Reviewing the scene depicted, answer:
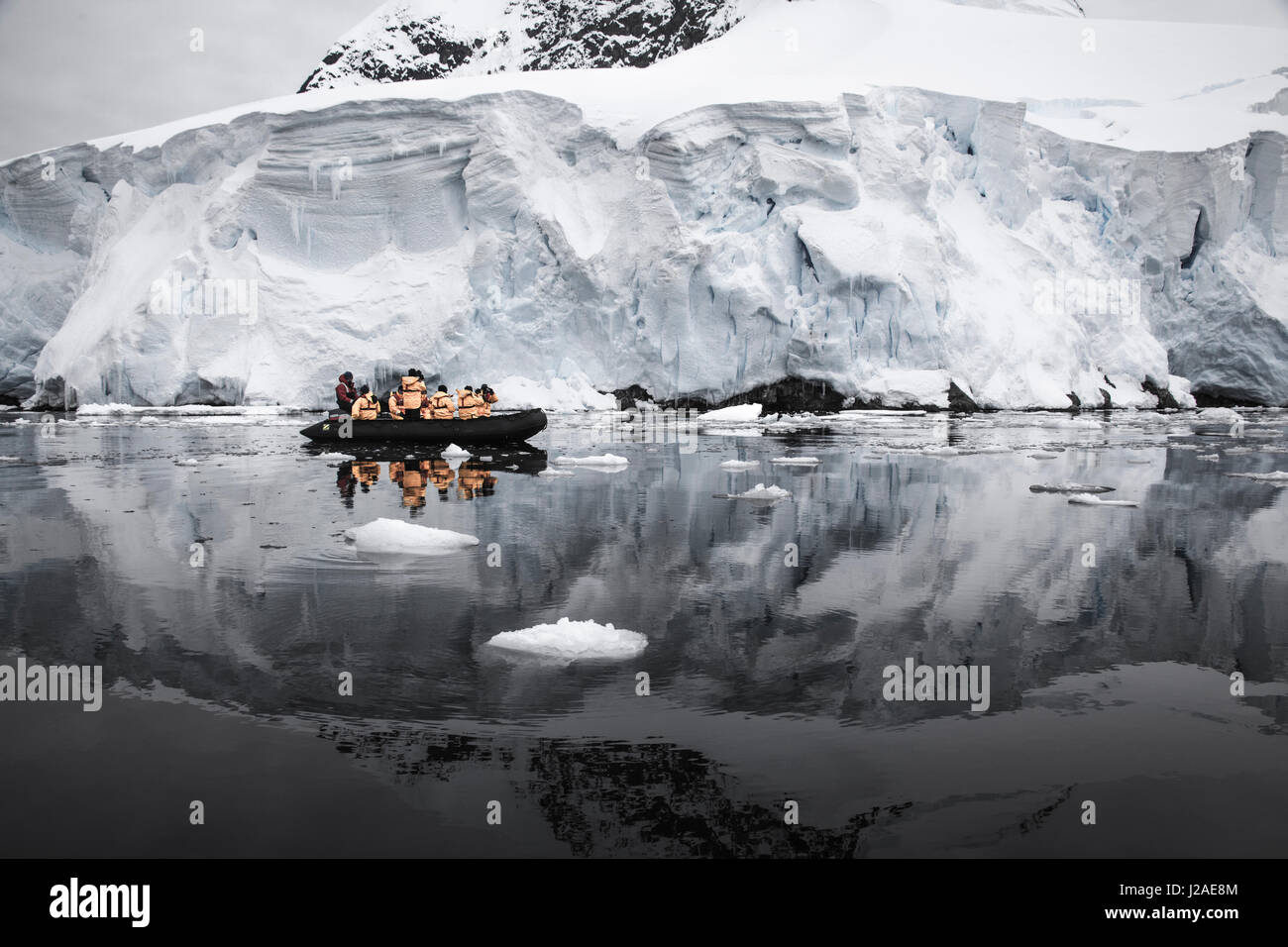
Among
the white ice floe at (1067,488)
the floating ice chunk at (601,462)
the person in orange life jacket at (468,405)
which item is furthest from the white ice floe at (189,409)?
the white ice floe at (1067,488)

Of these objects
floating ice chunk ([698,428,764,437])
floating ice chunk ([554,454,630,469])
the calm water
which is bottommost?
the calm water

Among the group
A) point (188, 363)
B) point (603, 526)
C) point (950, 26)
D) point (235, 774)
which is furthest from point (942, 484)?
point (950, 26)

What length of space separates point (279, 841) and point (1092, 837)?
6.89ft

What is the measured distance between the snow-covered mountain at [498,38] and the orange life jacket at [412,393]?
29661 millimetres

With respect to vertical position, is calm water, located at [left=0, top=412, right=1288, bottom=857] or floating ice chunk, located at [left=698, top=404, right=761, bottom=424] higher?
floating ice chunk, located at [left=698, top=404, right=761, bottom=424]

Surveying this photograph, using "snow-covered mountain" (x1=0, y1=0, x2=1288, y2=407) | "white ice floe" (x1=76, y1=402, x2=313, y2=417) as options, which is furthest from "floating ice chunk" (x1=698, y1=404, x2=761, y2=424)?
"white ice floe" (x1=76, y1=402, x2=313, y2=417)

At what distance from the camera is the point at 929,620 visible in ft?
14.9

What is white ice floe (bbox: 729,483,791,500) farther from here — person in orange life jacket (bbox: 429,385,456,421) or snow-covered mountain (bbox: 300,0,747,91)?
snow-covered mountain (bbox: 300,0,747,91)

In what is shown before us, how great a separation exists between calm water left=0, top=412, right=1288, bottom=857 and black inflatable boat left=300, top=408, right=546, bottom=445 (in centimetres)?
554

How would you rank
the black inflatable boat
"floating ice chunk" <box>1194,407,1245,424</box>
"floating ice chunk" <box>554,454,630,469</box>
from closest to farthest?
"floating ice chunk" <box>554,454,630,469</box>, the black inflatable boat, "floating ice chunk" <box>1194,407,1245,424</box>

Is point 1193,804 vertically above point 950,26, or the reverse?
point 950,26

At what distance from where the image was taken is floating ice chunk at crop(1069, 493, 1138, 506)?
8.16m

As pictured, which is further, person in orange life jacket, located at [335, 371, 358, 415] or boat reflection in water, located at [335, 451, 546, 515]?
person in orange life jacket, located at [335, 371, 358, 415]

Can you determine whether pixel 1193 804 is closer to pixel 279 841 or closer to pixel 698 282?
pixel 279 841
